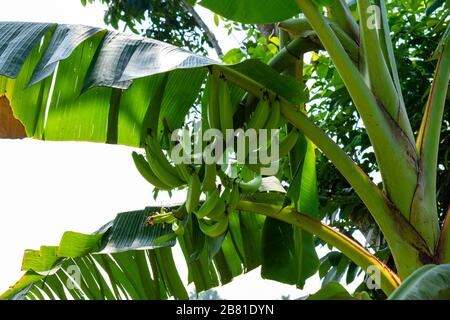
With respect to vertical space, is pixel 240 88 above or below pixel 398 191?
above

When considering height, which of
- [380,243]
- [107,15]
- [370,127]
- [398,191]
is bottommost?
[380,243]

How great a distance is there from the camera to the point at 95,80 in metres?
1.43

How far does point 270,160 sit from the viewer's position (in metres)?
1.68

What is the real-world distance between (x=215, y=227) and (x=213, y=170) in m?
0.20

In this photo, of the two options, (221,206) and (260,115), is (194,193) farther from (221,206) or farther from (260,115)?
(260,115)

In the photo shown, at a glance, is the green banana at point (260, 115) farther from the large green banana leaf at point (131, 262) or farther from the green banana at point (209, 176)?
the large green banana leaf at point (131, 262)

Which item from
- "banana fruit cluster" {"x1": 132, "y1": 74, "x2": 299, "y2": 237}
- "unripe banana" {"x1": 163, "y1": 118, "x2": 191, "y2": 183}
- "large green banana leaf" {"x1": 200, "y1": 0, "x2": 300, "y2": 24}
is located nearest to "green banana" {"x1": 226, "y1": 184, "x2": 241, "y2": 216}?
"banana fruit cluster" {"x1": 132, "y1": 74, "x2": 299, "y2": 237}

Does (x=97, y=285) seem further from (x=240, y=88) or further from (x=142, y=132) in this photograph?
(x=240, y=88)

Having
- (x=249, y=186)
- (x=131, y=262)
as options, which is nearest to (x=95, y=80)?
(x=249, y=186)

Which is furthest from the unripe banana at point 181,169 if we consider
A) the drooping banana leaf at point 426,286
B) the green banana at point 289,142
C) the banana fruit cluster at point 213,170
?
the drooping banana leaf at point 426,286

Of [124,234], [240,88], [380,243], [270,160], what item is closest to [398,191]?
[270,160]

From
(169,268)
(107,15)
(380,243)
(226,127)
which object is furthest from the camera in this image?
(107,15)

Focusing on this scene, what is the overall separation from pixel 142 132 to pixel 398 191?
2.07ft

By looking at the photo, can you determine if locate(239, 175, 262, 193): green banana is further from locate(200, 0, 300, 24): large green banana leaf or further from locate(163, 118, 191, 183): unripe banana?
locate(200, 0, 300, 24): large green banana leaf
